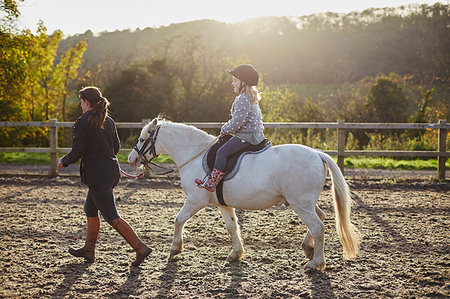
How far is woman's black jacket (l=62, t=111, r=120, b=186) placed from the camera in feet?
14.6

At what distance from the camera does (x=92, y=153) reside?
15.0 feet

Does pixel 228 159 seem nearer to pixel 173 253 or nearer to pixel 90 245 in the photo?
pixel 173 253

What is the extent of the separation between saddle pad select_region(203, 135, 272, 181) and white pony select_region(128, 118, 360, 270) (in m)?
0.06

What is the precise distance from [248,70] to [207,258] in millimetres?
2318

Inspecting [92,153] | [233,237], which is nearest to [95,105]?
[92,153]

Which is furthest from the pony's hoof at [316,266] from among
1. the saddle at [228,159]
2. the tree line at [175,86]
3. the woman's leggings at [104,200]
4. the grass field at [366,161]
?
the grass field at [366,161]

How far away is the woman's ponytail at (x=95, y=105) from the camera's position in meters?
4.48

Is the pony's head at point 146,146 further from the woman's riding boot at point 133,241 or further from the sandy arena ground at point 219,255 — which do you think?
the sandy arena ground at point 219,255

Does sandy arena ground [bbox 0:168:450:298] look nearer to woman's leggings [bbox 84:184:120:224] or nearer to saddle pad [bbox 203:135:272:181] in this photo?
woman's leggings [bbox 84:184:120:224]

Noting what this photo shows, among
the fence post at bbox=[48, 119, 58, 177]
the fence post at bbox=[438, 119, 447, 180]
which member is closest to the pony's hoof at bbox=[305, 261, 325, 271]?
the fence post at bbox=[438, 119, 447, 180]

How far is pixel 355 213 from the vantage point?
289 inches

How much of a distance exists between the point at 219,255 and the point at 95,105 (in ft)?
7.77

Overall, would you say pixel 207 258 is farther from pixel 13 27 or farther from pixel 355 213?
pixel 13 27

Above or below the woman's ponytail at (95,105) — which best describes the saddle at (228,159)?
below
